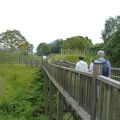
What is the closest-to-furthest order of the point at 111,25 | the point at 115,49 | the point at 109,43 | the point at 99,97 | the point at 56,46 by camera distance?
the point at 99,97 < the point at 115,49 < the point at 109,43 < the point at 111,25 < the point at 56,46

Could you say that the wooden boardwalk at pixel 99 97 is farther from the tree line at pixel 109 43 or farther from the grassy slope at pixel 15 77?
the tree line at pixel 109 43

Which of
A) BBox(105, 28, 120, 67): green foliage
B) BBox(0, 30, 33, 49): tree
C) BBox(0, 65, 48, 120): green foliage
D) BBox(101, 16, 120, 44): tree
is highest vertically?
BBox(101, 16, 120, 44): tree

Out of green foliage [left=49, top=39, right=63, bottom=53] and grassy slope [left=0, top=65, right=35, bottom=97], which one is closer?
grassy slope [left=0, top=65, right=35, bottom=97]

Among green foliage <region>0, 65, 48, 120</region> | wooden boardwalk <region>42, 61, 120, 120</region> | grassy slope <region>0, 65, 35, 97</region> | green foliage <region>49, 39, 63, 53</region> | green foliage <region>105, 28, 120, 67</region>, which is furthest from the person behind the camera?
green foliage <region>49, 39, 63, 53</region>

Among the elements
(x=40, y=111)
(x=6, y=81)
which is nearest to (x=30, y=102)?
(x=40, y=111)

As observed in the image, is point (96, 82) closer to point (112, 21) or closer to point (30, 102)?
point (30, 102)

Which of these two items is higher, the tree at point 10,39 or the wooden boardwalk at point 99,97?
the tree at point 10,39

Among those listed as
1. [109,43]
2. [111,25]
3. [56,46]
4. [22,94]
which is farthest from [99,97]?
[56,46]

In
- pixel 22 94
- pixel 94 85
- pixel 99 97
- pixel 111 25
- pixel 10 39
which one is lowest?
pixel 22 94

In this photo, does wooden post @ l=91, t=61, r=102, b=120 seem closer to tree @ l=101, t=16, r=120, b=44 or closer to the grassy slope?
the grassy slope

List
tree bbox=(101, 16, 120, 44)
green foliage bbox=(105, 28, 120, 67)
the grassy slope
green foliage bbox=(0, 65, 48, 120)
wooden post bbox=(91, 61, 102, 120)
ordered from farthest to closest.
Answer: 1. tree bbox=(101, 16, 120, 44)
2. green foliage bbox=(105, 28, 120, 67)
3. the grassy slope
4. green foliage bbox=(0, 65, 48, 120)
5. wooden post bbox=(91, 61, 102, 120)

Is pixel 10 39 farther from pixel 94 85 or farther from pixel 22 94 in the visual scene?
pixel 94 85

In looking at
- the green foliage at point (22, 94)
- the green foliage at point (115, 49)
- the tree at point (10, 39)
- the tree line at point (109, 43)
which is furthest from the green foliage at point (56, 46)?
the green foliage at point (22, 94)

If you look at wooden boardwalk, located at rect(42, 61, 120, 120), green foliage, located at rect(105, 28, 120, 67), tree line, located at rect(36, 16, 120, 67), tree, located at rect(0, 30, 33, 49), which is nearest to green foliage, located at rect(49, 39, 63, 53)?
tree line, located at rect(36, 16, 120, 67)
